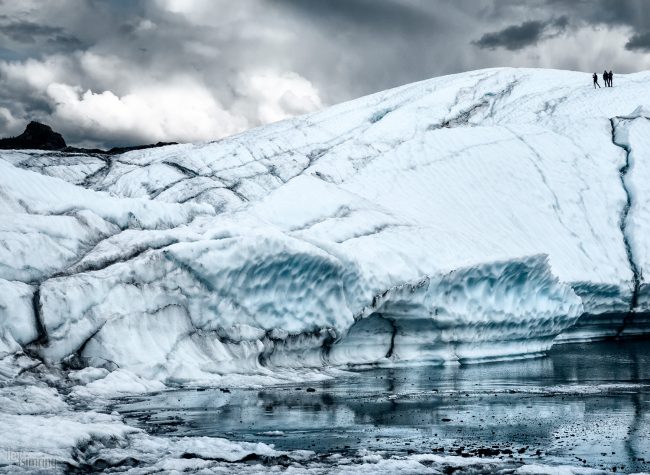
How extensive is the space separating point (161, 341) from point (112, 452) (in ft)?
21.1

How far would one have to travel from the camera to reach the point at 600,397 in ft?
45.8

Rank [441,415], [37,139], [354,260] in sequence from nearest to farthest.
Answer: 1. [441,415]
2. [354,260]
3. [37,139]

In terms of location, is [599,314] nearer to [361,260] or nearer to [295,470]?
[361,260]

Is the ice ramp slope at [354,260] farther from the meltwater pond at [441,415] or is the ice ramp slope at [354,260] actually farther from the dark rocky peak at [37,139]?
the dark rocky peak at [37,139]

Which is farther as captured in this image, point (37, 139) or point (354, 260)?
point (37, 139)

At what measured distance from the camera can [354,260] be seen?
1767 centimetres

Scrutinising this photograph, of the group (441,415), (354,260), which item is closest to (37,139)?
(354,260)

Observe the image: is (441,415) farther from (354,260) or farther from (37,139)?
(37,139)

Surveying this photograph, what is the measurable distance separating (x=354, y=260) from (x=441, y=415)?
5986 mm

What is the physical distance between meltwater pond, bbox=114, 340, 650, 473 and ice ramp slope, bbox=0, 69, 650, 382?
61.3 inches

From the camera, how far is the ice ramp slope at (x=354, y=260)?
1491cm

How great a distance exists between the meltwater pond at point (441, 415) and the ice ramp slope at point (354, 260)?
1557mm

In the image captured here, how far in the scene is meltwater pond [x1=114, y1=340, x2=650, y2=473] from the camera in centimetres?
979

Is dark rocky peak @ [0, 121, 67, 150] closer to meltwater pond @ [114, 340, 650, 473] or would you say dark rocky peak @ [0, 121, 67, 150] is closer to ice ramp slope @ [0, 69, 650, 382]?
ice ramp slope @ [0, 69, 650, 382]
